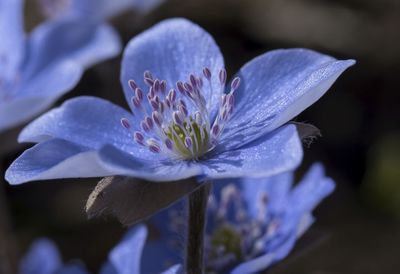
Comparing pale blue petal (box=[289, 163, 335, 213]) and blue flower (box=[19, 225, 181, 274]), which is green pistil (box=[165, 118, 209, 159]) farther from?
pale blue petal (box=[289, 163, 335, 213])

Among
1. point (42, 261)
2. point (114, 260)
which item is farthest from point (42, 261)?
point (114, 260)

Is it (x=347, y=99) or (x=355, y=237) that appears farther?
(x=347, y=99)

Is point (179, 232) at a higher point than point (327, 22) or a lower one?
higher

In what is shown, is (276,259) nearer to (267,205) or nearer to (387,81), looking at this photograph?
(267,205)

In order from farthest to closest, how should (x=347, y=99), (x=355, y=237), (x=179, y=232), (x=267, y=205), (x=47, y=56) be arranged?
1. (x=347, y=99)
2. (x=355, y=237)
3. (x=47, y=56)
4. (x=267, y=205)
5. (x=179, y=232)

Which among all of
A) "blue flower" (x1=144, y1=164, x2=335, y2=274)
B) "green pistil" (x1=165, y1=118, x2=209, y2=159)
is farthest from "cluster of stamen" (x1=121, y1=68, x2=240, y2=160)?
"blue flower" (x1=144, y1=164, x2=335, y2=274)

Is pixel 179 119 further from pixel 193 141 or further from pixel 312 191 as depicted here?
pixel 312 191

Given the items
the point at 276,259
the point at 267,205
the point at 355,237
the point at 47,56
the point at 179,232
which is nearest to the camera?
the point at 276,259

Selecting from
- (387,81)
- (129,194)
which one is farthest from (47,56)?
Answer: (387,81)
